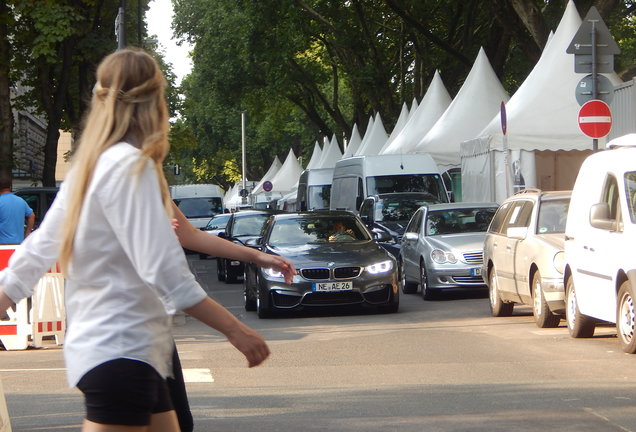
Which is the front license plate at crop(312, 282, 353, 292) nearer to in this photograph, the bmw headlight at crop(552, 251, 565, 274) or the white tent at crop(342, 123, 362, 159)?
the bmw headlight at crop(552, 251, 565, 274)

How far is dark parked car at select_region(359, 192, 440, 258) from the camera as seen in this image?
25562 millimetres

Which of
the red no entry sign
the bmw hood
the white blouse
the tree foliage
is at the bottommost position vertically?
the bmw hood

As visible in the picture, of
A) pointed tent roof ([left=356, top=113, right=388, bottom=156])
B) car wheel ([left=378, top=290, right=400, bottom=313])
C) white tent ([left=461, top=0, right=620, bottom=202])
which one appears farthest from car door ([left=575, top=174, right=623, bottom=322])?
pointed tent roof ([left=356, top=113, right=388, bottom=156])

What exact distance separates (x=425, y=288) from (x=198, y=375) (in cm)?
→ 935

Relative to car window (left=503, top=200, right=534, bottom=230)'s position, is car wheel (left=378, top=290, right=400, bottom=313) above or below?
below

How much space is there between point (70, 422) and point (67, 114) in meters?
34.1

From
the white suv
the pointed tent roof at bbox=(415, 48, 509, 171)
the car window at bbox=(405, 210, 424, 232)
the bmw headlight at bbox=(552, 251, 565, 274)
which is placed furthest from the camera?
the pointed tent roof at bbox=(415, 48, 509, 171)

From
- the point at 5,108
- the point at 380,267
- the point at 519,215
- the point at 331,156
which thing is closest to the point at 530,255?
the point at 519,215

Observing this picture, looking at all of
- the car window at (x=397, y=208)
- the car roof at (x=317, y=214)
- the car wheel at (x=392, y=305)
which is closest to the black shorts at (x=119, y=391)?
the car wheel at (x=392, y=305)

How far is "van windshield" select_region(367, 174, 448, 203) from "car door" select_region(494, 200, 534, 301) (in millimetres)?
12038

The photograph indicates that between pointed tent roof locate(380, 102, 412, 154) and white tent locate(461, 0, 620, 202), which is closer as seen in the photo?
white tent locate(461, 0, 620, 202)

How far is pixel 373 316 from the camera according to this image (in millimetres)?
16859

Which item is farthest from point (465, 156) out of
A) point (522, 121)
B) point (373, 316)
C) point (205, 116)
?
point (205, 116)

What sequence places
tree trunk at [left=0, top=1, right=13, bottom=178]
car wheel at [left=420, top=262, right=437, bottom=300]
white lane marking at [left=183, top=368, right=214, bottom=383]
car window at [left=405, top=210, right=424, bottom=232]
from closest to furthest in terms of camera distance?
white lane marking at [left=183, top=368, right=214, bottom=383], car wheel at [left=420, top=262, right=437, bottom=300], car window at [left=405, top=210, right=424, bottom=232], tree trunk at [left=0, top=1, right=13, bottom=178]
